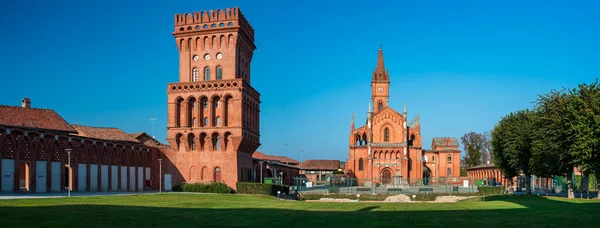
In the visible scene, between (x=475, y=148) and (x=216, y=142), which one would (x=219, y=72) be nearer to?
(x=216, y=142)

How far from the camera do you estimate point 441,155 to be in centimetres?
11612

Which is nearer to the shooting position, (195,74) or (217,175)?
(217,175)

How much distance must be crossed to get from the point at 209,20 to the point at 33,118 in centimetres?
2320

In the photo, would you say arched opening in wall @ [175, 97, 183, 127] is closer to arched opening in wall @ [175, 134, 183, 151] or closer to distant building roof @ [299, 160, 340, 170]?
arched opening in wall @ [175, 134, 183, 151]

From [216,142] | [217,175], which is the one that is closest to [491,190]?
[217,175]

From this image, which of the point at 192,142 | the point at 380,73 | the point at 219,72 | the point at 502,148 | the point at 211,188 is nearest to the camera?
the point at 211,188

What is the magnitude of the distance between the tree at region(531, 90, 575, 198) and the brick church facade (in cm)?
5795

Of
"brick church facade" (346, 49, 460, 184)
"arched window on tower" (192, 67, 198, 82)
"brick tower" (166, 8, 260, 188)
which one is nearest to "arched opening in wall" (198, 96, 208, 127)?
"brick tower" (166, 8, 260, 188)

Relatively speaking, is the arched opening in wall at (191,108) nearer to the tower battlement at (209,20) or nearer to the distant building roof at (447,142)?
the tower battlement at (209,20)

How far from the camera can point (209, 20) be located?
65.6 meters

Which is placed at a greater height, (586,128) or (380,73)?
(380,73)

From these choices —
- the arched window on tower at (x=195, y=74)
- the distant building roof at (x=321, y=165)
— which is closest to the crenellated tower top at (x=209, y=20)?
the arched window on tower at (x=195, y=74)

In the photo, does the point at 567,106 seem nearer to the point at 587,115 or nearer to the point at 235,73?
the point at 587,115

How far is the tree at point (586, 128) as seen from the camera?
128ft
